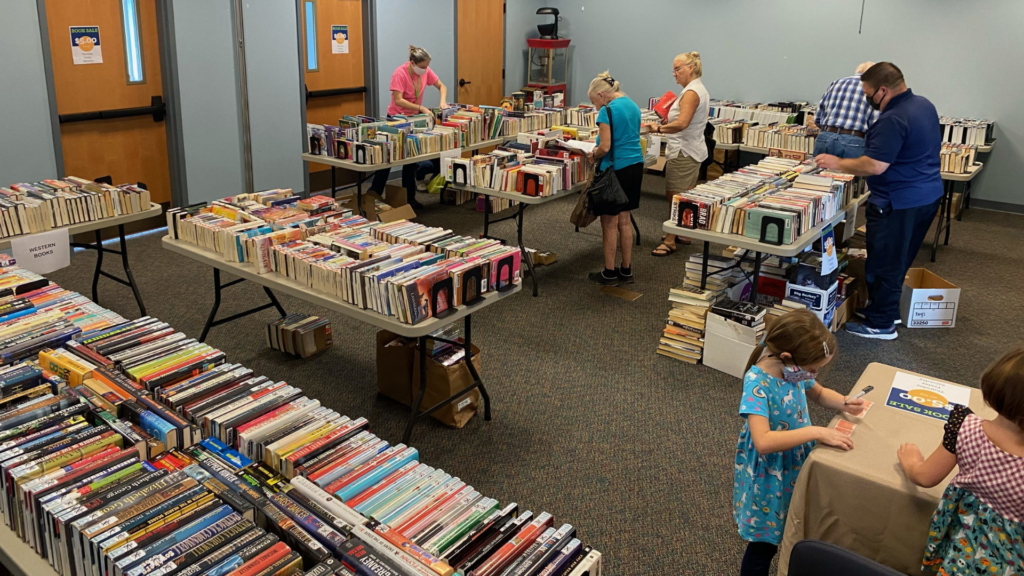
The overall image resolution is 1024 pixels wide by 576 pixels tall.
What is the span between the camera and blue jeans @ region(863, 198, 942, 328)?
5.01m

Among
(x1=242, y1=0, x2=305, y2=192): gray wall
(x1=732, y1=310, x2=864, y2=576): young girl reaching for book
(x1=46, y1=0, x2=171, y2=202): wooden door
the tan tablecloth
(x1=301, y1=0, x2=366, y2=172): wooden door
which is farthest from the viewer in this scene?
(x1=301, y1=0, x2=366, y2=172): wooden door

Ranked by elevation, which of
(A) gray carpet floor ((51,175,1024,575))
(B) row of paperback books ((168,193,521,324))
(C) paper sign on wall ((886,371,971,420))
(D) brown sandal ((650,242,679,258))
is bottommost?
(A) gray carpet floor ((51,175,1024,575))

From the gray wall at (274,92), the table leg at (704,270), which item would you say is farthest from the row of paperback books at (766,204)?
the gray wall at (274,92)

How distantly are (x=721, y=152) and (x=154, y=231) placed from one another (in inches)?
272

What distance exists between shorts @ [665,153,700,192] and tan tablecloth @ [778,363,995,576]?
4.64 m

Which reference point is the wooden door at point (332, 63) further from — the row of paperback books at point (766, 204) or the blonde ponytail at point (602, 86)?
the row of paperback books at point (766, 204)

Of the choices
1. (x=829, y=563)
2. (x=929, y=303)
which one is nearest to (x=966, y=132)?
(x=929, y=303)

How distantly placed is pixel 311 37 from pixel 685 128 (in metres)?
4.46

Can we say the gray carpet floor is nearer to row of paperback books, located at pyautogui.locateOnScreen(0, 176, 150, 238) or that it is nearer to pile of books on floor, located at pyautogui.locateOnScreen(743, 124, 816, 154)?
row of paperback books, located at pyautogui.locateOnScreen(0, 176, 150, 238)

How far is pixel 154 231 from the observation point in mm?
7336

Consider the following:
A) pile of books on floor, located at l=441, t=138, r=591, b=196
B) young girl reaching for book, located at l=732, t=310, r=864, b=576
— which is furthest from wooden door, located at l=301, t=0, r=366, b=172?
young girl reaching for book, located at l=732, t=310, r=864, b=576

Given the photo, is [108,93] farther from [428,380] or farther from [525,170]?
[428,380]

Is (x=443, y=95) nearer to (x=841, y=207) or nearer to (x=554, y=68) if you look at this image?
(x=554, y=68)

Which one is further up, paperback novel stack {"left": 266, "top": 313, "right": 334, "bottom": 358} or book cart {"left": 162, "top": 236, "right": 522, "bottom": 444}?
book cart {"left": 162, "top": 236, "right": 522, "bottom": 444}
